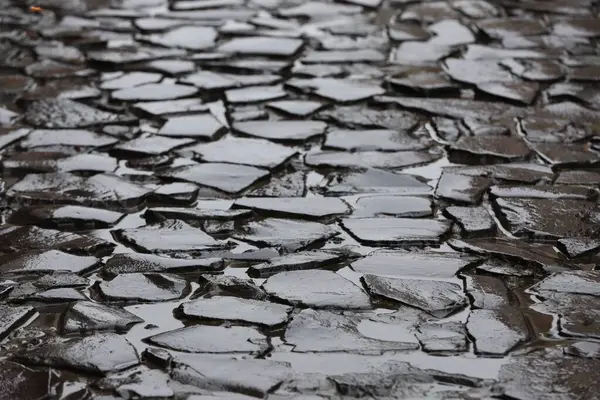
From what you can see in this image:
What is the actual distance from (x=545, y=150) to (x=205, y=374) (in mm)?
2292

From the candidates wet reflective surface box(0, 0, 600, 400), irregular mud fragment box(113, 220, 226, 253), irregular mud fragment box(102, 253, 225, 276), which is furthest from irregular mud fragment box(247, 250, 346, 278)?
irregular mud fragment box(113, 220, 226, 253)

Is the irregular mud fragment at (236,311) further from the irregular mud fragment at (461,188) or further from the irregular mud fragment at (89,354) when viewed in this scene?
the irregular mud fragment at (461,188)

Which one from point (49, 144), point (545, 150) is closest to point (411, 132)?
point (545, 150)

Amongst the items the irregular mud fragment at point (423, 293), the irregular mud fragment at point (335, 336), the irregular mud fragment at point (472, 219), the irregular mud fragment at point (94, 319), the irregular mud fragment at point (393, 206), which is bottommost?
the irregular mud fragment at point (472, 219)

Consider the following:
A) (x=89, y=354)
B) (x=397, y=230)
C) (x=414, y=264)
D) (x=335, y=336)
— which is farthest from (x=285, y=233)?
(x=89, y=354)

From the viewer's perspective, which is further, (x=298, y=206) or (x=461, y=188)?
(x=461, y=188)

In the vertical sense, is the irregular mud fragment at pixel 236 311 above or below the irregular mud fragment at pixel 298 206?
above

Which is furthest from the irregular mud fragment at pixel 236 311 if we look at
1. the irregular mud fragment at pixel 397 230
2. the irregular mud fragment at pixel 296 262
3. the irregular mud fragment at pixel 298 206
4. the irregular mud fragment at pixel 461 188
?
the irregular mud fragment at pixel 461 188

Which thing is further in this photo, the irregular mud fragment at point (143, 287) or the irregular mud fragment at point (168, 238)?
the irregular mud fragment at point (168, 238)

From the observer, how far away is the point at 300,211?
3807 millimetres

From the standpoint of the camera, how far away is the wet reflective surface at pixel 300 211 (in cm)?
275

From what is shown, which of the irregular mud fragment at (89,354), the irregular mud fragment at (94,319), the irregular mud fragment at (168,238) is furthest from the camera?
the irregular mud fragment at (168,238)

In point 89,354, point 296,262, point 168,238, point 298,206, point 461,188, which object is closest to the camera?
point 89,354

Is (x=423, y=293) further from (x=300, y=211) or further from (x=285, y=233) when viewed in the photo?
(x=300, y=211)
